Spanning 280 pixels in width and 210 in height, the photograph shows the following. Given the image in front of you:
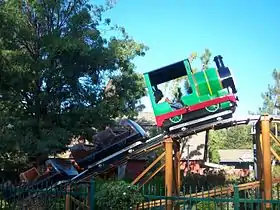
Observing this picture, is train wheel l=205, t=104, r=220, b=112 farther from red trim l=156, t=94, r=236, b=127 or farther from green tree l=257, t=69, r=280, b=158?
green tree l=257, t=69, r=280, b=158

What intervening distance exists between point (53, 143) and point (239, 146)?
5907cm

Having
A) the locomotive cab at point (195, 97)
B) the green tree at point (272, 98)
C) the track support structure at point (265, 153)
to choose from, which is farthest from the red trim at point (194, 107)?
the green tree at point (272, 98)

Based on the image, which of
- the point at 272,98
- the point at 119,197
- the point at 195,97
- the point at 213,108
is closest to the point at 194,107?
the point at 195,97

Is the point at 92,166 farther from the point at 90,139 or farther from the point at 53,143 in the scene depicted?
the point at 90,139

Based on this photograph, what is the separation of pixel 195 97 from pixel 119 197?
400 centimetres

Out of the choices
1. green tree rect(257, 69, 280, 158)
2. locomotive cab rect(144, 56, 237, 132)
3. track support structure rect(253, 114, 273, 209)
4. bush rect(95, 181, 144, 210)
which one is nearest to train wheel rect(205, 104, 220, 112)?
locomotive cab rect(144, 56, 237, 132)

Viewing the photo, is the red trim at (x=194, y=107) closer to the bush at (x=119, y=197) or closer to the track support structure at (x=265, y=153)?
the track support structure at (x=265, y=153)

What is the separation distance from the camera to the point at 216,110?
1135cm

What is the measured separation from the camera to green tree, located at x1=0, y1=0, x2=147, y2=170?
14008 millimetres

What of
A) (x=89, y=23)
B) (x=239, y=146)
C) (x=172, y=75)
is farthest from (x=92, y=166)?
(x=239, y=146)

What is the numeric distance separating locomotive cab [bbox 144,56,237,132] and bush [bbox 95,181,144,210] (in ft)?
10.1

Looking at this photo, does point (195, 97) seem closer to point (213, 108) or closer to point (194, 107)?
point (194, 107)

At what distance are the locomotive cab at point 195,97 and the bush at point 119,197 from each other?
121 inches

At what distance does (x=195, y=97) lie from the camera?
11.5 m
